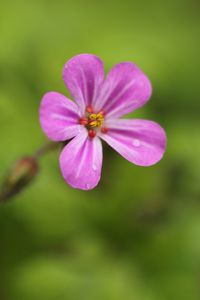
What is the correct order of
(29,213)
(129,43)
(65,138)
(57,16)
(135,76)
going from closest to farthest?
(65,138) → (135,76) → (29,213) → (129,43) → (57,16)

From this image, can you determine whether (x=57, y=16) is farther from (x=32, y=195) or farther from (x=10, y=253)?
(x=10, y=253)

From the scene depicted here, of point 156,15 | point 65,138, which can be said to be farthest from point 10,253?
point 156,15

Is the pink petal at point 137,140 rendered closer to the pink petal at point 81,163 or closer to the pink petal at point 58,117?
the pink petal at point 81,163

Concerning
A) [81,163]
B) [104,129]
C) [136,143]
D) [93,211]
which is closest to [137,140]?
[136,143]

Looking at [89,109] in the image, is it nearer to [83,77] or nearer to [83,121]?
[83,121]

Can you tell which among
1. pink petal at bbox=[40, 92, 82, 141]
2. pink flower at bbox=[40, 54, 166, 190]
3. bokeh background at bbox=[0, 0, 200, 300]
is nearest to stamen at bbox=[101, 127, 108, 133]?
pink flower at bbox=[40, 54, 166, 190]
